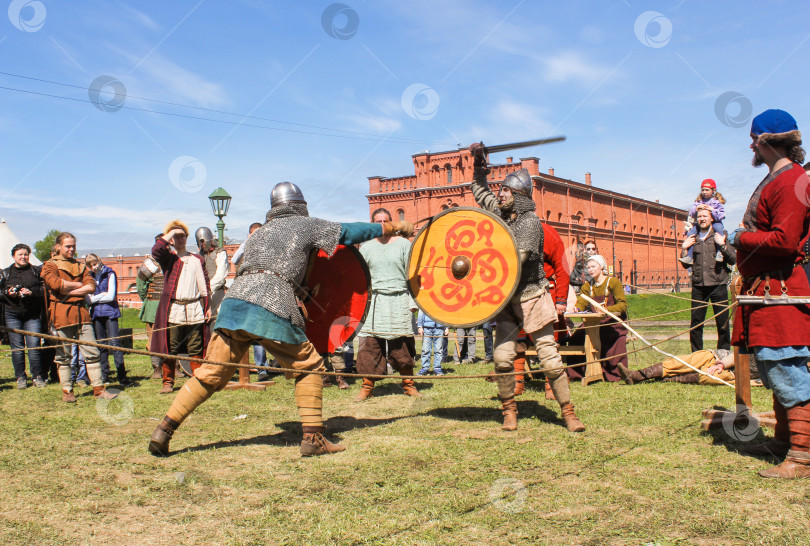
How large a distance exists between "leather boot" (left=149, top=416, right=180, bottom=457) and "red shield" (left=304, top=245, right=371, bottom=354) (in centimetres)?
113

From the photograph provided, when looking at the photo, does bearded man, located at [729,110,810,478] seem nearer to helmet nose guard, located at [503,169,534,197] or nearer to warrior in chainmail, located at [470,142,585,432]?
warrior in chainmail, located at [470,142,585,432]

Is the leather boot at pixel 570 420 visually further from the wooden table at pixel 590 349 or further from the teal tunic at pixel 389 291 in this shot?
the wooden table at pixel 590 349

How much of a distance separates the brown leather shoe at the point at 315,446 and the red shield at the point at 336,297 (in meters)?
0.74

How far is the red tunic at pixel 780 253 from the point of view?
3.41 metres

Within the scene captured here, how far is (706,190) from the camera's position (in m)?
7.41

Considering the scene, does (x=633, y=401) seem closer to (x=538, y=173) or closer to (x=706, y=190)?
(x=706, y=190)

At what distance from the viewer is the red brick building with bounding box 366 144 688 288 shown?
42719 mm

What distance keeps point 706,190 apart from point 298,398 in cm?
553

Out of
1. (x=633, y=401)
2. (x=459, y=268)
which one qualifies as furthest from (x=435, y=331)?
(x=459, y=268)

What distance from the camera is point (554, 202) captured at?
45094 mm

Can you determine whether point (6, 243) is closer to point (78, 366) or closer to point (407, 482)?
point (78, 366)

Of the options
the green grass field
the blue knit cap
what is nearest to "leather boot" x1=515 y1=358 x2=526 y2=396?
the green grass field

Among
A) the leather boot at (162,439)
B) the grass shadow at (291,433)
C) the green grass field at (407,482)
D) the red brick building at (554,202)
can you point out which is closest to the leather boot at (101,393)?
the green grass field at (407,482)

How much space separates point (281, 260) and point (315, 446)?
4.06 feet
